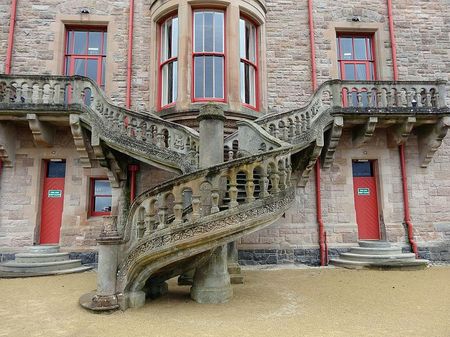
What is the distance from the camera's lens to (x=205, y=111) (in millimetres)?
5559

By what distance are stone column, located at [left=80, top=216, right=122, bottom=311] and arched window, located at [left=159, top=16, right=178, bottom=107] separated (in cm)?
534

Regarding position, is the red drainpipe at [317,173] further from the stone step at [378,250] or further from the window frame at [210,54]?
the window frame at [210,54]

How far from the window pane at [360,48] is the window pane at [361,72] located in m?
0.29

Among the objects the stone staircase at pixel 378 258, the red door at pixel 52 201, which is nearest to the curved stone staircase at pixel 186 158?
the red door at pixel 52 201

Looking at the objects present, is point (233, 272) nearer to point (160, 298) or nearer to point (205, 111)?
point (160, 298)

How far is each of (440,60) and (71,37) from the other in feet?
39.5

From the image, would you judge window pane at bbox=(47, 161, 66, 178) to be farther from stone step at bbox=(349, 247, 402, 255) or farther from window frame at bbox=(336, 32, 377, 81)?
window frame at bbox=(336, 32, 377, 81)

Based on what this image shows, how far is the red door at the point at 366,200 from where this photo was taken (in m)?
9.89

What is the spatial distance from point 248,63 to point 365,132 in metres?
3.97

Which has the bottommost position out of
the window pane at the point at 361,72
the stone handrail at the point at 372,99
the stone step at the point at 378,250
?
the stone step at the point at 378,250

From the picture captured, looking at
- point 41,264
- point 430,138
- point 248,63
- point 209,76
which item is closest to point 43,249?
point 41,264

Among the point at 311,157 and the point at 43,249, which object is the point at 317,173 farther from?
the point at 43,249

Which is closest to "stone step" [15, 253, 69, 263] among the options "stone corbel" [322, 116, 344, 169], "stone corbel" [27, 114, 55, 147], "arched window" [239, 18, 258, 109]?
"stone corbel" [27, 114, 55, 147]

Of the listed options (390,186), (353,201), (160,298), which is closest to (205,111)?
(160,298)
